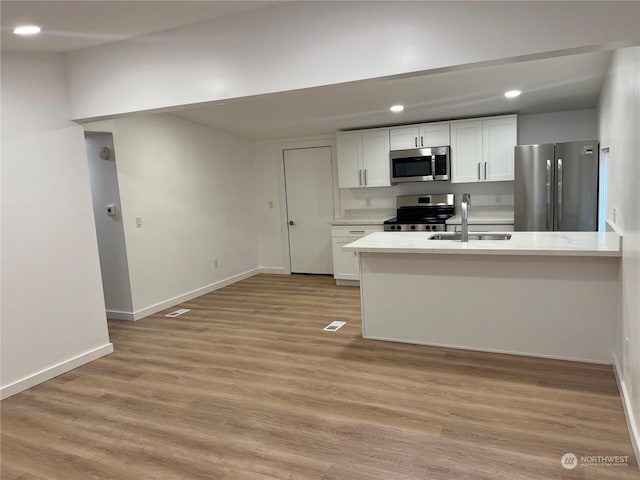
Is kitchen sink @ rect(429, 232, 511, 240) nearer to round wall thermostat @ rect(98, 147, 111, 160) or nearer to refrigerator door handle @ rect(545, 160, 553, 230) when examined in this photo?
refrigerator door handle @ rect(545, 160, 553, 230)

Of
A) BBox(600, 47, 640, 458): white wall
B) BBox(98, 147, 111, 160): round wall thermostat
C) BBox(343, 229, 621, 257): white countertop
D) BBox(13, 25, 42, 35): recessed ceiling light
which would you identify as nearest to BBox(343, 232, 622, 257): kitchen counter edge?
BBox(343, 229, 621, 257): white countertop

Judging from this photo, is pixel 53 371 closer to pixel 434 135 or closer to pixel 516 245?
pixel 516 245

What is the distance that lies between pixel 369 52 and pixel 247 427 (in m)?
2.27

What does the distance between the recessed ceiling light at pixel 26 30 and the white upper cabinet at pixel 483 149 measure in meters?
4.30

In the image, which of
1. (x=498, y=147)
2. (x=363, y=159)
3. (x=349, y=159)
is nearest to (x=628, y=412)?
(x=498, y=147)

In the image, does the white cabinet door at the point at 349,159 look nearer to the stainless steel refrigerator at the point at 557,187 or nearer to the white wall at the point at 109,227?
the stainless steel refrigerator at the point at 557,187

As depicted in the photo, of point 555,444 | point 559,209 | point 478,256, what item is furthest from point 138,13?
point 559,209

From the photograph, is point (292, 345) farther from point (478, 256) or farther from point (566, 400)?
point (566, 400)

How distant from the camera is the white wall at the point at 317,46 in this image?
7.07 ft

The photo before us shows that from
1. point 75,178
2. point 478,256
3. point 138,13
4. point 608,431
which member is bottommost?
point 608,431

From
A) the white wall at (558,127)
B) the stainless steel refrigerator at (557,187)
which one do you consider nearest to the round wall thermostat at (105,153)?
the stainless steel refrigerator at (557,187)

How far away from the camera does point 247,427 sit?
99.2 inches

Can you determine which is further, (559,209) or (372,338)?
(559,209)

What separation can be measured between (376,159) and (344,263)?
4.78 ft
